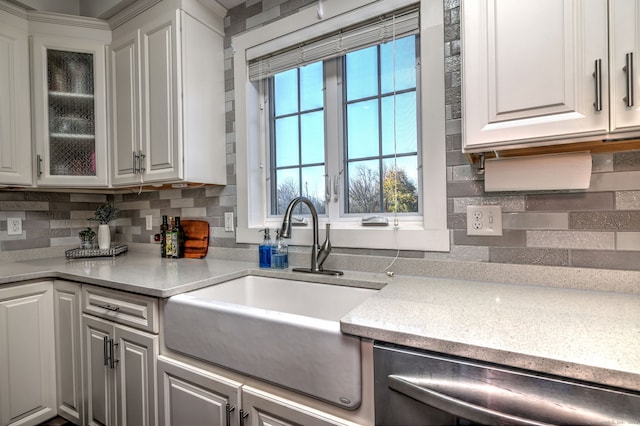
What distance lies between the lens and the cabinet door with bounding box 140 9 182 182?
1734mm

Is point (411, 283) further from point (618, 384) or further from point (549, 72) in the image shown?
point (549, 72)

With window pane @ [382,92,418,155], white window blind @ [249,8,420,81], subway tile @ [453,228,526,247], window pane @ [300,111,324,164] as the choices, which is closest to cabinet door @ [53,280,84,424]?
window pane @ [300,111,324,164]

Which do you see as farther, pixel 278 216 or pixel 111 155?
pixel 111 155

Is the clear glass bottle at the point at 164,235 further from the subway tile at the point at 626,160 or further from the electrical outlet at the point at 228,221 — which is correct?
the subway tile at the point at 626,160

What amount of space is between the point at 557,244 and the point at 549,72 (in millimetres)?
621

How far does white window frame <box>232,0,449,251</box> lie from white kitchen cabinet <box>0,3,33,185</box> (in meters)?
1.26

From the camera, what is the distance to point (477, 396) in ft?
2.21

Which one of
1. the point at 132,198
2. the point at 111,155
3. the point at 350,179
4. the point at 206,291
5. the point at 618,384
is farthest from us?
the point at 132,198

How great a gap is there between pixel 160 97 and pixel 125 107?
352mm

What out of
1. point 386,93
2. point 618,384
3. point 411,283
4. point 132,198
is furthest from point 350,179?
point 132,198

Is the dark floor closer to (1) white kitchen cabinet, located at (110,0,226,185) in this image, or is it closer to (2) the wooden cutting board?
(2) the wooden cutting board

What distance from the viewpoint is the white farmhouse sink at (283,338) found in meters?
0.86

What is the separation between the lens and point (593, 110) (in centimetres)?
84

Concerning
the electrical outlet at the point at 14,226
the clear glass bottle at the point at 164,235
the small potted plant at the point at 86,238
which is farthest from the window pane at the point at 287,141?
the electrical outlet at the point at 14,226
